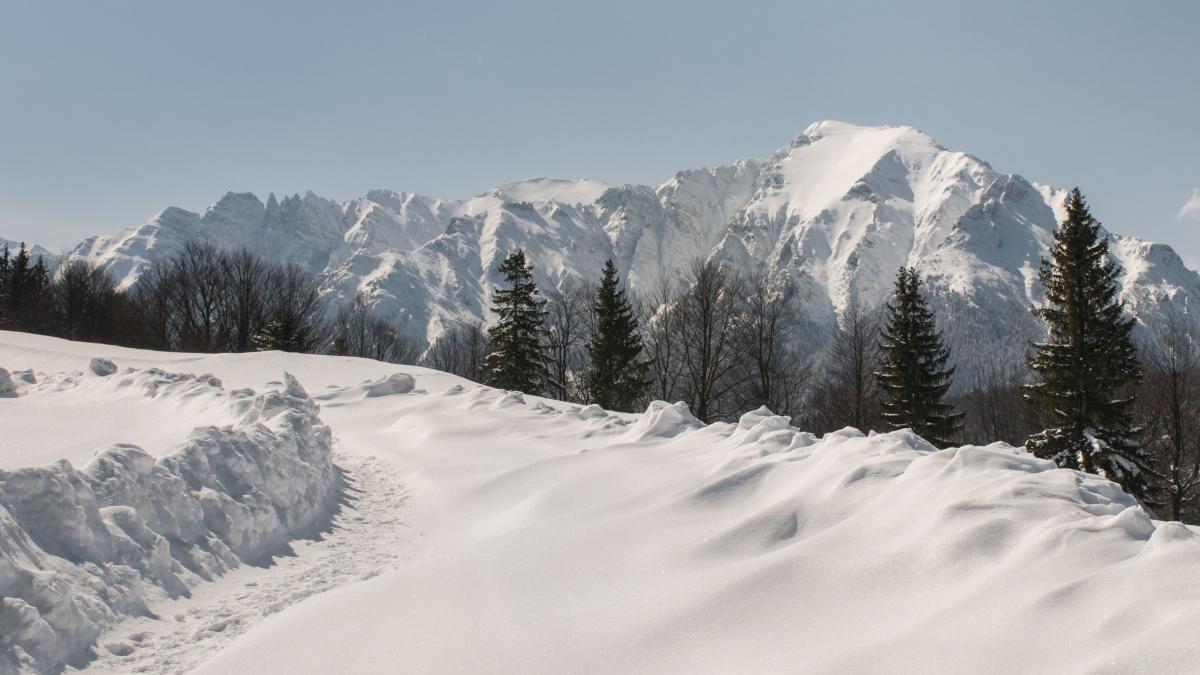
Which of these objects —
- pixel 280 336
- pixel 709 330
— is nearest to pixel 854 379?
pixel 709 330

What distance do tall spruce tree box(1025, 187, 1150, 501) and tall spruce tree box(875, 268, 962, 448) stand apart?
557 cm

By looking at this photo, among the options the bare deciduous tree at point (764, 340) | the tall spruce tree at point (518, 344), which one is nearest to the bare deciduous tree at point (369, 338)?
the tall spruce tree at point (518, 344)

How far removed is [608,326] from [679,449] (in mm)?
21173

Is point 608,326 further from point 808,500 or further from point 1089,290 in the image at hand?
point 808,500

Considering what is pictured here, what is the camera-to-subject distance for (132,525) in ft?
15.7

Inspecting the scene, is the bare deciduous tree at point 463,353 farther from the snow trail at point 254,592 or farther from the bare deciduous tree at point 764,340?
the snow trail at point 254,592

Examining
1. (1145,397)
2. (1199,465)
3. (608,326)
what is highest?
(608,326)

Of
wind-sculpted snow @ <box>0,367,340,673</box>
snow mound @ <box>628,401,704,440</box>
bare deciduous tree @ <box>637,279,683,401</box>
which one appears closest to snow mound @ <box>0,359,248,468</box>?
wind-sculpted snow @ <box>0,367,340,673</box>

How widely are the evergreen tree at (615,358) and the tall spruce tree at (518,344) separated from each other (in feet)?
9.78

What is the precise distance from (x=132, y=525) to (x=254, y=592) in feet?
3.23

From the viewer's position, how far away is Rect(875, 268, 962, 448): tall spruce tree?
2531cm

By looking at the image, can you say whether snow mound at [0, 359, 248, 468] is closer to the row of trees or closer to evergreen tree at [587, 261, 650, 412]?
the row of trees

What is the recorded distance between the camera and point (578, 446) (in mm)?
9227

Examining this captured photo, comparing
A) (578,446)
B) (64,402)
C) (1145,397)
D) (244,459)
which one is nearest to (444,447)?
(578,446)
